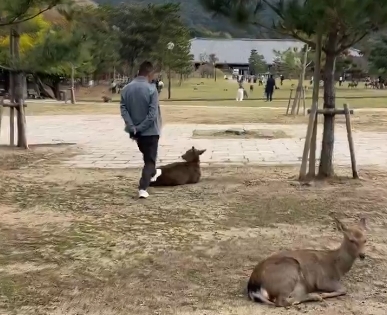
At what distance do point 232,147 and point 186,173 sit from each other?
407cm

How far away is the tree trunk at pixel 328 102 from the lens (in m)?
8.05

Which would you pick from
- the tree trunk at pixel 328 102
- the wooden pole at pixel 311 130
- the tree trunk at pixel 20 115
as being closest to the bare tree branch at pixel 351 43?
the tree trunk at pixel 328 102

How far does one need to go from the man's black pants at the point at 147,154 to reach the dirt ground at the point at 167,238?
225 millimetres

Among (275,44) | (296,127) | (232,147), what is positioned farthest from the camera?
(275,44)

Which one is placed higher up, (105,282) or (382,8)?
(382,8)

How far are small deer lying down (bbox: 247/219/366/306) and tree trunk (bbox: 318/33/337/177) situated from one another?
3773 millimetres

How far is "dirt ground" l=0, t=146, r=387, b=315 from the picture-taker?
4.15 m

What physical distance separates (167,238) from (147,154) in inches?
69.9

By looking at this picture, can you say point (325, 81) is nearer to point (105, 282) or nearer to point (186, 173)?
point (186, 173)

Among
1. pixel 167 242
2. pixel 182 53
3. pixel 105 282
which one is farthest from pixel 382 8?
pixel 182 53

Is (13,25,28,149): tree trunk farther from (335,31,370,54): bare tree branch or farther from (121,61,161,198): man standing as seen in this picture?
(335,31,370,54): bare tree branch

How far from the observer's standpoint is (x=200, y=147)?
12.1m

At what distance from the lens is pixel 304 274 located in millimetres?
4117

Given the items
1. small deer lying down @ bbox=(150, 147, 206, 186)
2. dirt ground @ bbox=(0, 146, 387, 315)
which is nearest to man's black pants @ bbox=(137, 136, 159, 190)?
dirt ground @ bbox=(0, 146, 387, 315)
